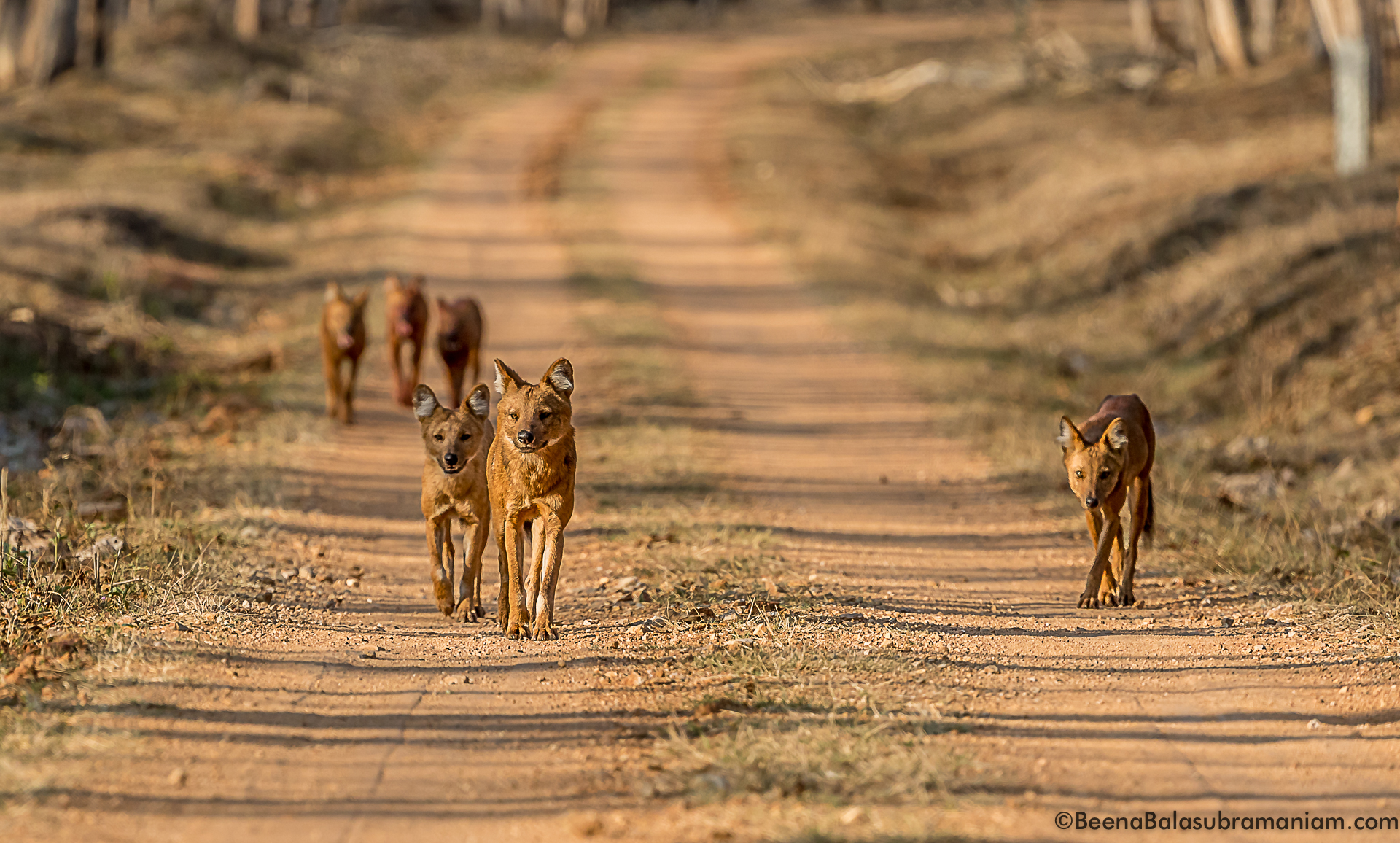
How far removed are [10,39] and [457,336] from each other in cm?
2454

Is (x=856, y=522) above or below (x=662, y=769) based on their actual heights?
above

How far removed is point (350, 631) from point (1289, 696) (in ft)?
16.5

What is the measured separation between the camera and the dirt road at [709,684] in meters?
5.39

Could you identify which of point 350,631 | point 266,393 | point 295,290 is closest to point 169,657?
point 350,631

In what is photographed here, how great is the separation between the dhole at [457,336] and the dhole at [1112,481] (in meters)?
5.86

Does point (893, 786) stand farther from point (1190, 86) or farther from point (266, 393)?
point (1190, 86)

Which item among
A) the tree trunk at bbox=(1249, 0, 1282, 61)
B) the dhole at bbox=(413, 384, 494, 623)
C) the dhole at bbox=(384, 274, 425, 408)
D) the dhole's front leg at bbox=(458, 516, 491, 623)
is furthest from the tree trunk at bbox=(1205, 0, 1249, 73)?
the dhole's front leg at bbox=(458, 516, 491, 623)

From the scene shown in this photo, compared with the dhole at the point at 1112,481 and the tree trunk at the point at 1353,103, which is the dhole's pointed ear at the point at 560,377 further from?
the tree trunk at the point at 1353,103

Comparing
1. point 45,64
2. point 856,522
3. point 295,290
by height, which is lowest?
point 856,522

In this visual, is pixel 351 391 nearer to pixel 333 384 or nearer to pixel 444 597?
pixel 333 384

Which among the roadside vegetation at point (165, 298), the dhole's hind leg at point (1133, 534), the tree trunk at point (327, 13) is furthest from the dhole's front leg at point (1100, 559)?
the tree trunk at point (327, 13)

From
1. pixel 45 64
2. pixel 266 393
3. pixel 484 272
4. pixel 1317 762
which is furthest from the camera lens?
pixel 45 64

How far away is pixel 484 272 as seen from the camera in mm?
19891

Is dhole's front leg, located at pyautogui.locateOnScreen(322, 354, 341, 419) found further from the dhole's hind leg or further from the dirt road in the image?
the dhole's hind leg
